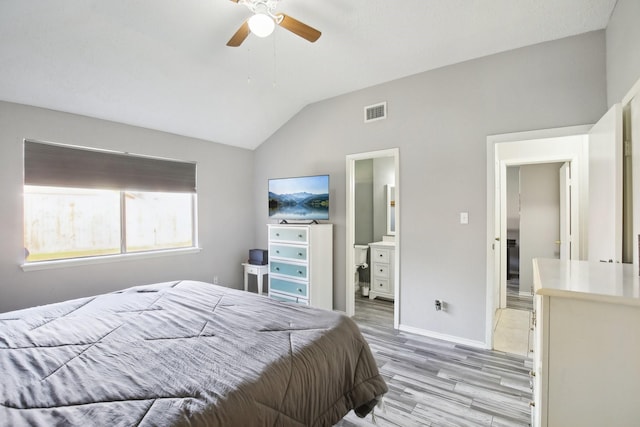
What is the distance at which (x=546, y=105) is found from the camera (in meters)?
2.59

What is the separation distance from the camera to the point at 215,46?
274 cm

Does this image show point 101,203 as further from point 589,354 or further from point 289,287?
point 589,354

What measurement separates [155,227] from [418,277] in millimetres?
3326

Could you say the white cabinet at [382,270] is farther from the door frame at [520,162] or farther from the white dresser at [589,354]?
the white dresser at [589,354]

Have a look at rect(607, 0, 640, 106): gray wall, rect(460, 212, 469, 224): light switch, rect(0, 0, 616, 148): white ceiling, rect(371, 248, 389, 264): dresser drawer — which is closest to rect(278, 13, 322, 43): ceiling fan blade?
rect(0, 0, 616, 148): white ceiling

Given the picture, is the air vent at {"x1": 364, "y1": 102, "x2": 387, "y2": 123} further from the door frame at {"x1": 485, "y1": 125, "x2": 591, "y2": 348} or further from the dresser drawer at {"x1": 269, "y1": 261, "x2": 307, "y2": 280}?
the dresser drawer at {"x1": 269, "y1": 261, "x2": 307, "y2": 280}

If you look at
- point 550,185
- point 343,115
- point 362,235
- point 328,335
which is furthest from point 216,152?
point 550,185

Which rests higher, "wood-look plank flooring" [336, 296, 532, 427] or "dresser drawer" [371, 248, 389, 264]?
"dresser drawer" [371, 248, 389, 264]

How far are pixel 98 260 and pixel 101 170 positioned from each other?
99 centimetres

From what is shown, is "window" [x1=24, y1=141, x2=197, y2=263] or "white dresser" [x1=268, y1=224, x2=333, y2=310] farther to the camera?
"white dresser" [x1=268, y1=224, x2=333, y2=310]

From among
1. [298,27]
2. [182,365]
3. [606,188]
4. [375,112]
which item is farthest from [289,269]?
[606,188]

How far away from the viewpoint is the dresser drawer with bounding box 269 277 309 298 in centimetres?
361

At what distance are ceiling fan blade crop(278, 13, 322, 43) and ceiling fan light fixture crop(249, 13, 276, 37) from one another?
164mm

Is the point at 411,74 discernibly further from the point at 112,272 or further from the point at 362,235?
the point at 112,272
